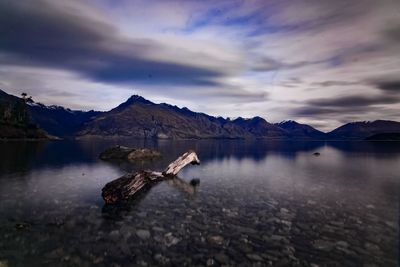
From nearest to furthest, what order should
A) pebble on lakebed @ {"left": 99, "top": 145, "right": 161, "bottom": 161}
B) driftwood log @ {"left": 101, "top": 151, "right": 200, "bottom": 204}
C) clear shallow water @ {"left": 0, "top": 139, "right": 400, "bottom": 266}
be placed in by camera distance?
clear shallow water @ {"left": 0, "top": 139, "right": 400, "bottom": 266}, driftwood log @ {"left": 101, "top": 151, "right": 200, "bottom": 204}, pebble on lakebed @ {"left": 99, "top": 145, "right": 161, "bottom": 161}

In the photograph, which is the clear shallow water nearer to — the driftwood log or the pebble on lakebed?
the driftwood log

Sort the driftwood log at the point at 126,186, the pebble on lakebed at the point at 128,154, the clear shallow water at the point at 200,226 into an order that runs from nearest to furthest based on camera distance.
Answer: the clear shallow water at the point at 200,226, the driftwood log at the point at 126,186, the pebble on lakebed at the point at 128,154

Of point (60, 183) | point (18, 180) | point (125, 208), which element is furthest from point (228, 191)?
point (18, 180)

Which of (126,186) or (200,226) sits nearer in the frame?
(200,226)

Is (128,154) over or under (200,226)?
over

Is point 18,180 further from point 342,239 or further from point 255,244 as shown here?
point 342,239

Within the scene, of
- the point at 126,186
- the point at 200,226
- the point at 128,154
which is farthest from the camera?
the point at 128,154

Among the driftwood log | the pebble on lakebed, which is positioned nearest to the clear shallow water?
the driftwood log

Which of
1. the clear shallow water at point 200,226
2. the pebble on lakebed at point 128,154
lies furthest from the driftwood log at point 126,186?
the pebble on lakebed at point 128,154

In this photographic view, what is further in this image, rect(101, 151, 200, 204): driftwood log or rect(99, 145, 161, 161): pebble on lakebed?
rect(99, 145, 161, 161): pebble on lakebed

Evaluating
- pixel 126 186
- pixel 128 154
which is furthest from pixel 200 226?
pixel 128 154

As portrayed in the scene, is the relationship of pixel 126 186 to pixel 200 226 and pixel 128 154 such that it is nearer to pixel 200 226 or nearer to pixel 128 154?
pixel 200 226

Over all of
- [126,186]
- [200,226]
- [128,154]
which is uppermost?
[126,186]

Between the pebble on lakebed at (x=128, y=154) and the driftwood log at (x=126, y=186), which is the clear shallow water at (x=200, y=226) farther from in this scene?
the pebble on lakebed at (x=128, y=154)
